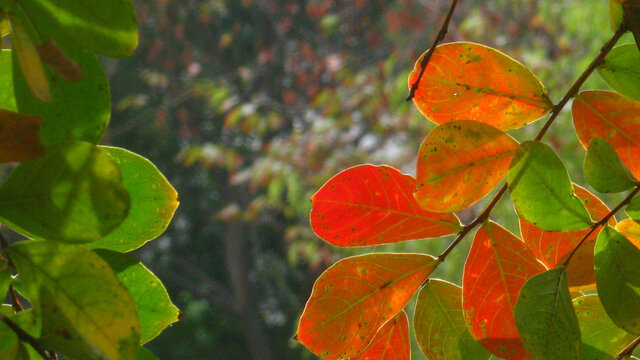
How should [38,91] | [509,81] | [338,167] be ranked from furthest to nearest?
[338,167], [509,81], [38,91]

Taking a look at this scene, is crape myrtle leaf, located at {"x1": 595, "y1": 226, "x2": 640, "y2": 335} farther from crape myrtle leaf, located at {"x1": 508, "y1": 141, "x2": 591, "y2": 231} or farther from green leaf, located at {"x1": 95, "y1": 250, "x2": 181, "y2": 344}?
green leaf, located at {"x1": 95, "y1": 250, "x2": 181, "y2": 344}

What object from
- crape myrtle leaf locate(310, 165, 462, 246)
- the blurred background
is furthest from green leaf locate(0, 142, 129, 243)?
the blurred background

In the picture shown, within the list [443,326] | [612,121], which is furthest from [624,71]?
[443,326]

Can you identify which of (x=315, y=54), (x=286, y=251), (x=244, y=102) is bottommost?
(x=286, y=251)

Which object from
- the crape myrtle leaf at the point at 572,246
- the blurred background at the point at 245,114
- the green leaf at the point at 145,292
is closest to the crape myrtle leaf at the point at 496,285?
the crape myrtle leaf at the point at 572,246

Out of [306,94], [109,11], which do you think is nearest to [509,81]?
[109,11]

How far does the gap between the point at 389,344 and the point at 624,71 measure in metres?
0.14

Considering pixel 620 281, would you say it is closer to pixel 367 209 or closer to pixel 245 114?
pixel 367 209

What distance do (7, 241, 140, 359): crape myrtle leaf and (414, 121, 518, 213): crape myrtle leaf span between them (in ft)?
0.40

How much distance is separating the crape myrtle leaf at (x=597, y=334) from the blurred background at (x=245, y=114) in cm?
367

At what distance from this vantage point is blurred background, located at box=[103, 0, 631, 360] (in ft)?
13.8

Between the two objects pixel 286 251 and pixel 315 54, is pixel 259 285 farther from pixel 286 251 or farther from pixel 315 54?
pixel 315 54

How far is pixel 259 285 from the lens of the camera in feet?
18.0

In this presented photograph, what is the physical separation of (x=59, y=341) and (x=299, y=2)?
16.6 feet
